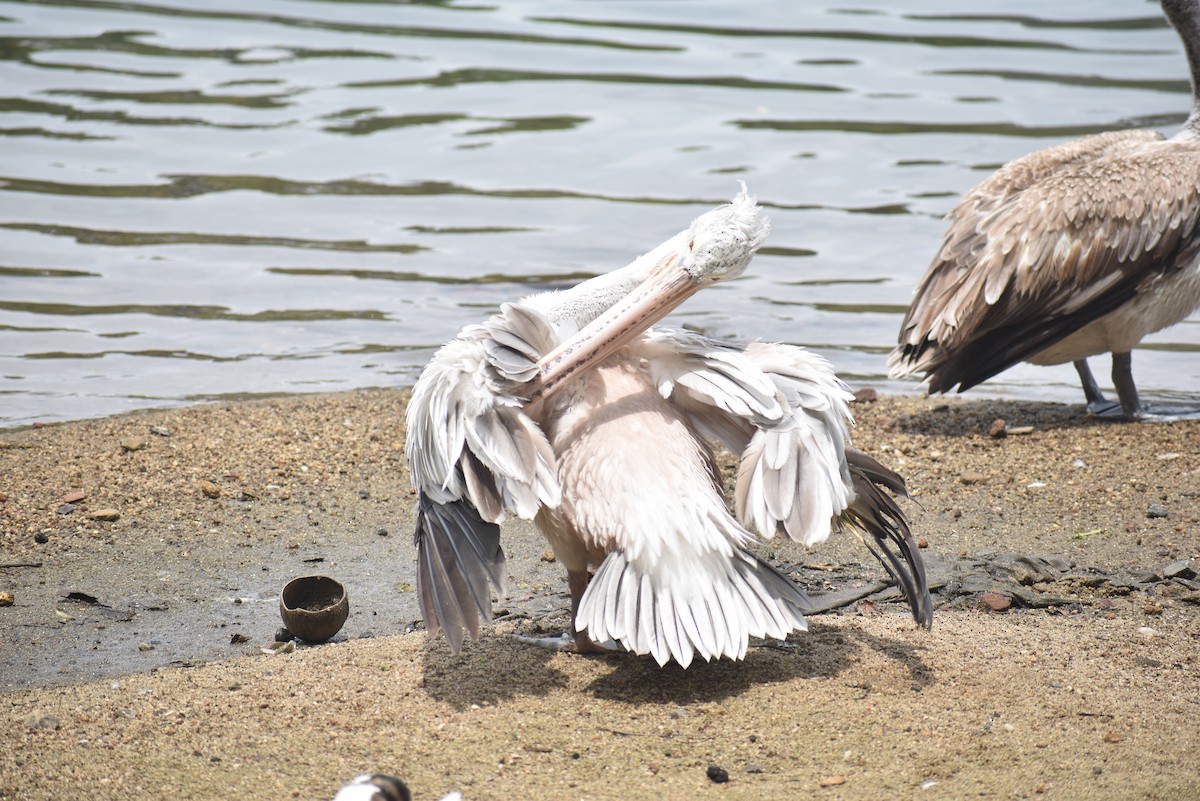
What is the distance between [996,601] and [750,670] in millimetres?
979

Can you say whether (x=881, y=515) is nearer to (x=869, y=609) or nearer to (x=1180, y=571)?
(x=869, y=609)

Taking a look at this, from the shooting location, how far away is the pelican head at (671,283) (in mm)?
3836

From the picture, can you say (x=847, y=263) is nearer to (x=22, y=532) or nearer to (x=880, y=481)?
(x=880, y=481)

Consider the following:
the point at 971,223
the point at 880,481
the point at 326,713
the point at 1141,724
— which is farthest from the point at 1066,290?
the point at 326,713

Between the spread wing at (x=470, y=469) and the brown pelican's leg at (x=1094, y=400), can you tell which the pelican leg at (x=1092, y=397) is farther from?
the spread wing at (x=470, y=469)

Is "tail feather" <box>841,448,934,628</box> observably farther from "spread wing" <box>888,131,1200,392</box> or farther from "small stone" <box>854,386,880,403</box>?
"small stone" <box>854,386,880,403</box>

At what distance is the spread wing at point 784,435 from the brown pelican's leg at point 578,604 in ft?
1.78

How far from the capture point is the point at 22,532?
4.70 meters

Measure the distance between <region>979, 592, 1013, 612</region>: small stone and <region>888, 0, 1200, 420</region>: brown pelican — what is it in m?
2.09

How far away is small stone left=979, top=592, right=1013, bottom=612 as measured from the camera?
4188 millimetres

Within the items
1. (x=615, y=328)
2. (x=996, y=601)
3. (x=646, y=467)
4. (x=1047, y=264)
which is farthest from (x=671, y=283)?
(x=1047, y=264)

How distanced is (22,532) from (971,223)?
165 inches

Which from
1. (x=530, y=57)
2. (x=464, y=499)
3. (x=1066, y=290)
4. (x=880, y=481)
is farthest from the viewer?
(x=530, y=57)

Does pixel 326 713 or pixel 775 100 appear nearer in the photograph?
pixel 326 713
